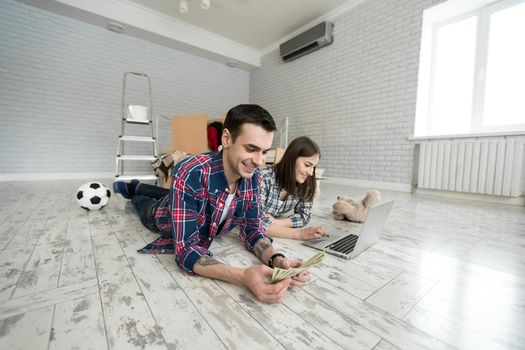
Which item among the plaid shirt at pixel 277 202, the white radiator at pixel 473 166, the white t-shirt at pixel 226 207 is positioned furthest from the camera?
the white radiator at pixel 473 166

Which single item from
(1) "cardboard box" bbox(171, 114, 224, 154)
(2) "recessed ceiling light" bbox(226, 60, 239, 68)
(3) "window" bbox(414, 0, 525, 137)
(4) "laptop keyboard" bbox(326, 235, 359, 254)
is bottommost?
(4) "laptop keyboard" bbox(326, 235, 359, 254)

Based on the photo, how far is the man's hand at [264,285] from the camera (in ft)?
2.22

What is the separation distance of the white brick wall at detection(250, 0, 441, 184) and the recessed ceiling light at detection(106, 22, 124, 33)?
3.10 m

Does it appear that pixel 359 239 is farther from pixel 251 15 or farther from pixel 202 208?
pixel 251 15

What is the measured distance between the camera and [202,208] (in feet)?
2.97

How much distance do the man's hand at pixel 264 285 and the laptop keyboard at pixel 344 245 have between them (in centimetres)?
56

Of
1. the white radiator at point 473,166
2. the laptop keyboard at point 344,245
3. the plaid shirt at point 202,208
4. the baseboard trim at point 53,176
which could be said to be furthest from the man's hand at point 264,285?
the baseboard trim at point 53,176

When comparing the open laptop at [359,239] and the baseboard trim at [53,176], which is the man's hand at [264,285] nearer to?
the open laptop at [359,239]

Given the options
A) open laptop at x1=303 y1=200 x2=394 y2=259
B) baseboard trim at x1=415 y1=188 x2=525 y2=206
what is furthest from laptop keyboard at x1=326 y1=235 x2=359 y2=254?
baseboard trim at x1=415 y1=188 x2=525 y2=206

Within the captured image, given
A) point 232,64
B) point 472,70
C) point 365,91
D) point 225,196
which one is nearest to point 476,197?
point 472,70

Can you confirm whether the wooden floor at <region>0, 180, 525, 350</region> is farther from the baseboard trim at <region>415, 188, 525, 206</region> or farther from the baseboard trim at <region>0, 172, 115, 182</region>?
the baseboard trim at <region>0, 172, 115, 182</region>

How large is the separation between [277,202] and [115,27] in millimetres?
4372

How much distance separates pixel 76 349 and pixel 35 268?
0.60 m

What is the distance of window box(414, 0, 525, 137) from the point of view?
2617 millimetres
